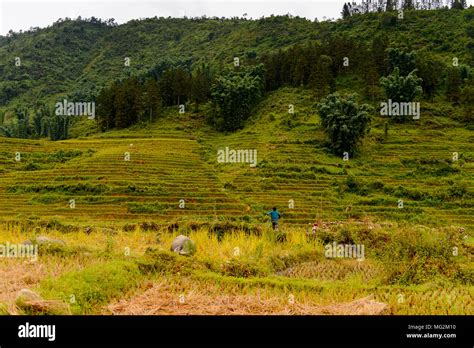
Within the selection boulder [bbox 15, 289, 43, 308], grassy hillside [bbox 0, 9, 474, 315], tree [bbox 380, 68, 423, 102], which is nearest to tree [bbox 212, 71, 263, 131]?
grassy hillside [bbox 0, 9, 474, 315]

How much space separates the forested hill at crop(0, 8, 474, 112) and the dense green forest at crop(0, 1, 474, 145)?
0.29 metres

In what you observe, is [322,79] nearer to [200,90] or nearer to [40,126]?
[200,90]

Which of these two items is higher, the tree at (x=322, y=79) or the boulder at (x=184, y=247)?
the tree at (x=322, y=79)

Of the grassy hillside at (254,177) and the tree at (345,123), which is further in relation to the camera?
the tree at (345,123)

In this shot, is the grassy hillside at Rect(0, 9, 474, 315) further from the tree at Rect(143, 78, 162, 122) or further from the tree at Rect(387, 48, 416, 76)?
the tree at Rect(387, 48, 416, 76)

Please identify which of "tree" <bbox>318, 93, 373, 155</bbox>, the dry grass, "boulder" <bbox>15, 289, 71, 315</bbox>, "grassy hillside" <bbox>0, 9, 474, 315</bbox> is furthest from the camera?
"tree" <bbox>318, 93, 373, 155</bbox>

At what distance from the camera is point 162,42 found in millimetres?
116000

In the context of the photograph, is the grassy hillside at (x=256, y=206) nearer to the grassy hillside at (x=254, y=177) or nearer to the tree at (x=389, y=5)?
the grassy hillside at (x=254, y=177)

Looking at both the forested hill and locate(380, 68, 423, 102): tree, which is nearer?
locate(380, 68, 423, 102): tree

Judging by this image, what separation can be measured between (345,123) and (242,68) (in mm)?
23694

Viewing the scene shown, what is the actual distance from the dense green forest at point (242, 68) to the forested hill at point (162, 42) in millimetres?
288

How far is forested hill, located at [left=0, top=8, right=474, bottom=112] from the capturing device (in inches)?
2714

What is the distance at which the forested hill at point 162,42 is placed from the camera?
6894cm

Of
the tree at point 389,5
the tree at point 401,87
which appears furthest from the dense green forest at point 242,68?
the tree at point 389,5
